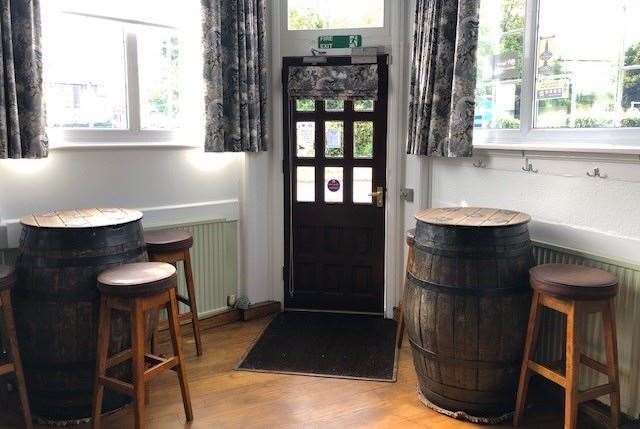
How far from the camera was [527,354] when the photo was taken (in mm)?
2393

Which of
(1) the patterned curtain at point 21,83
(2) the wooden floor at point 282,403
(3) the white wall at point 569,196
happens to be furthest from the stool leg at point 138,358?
(3) the white wall at point 569,196

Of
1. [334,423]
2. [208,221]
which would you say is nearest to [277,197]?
[208,221]

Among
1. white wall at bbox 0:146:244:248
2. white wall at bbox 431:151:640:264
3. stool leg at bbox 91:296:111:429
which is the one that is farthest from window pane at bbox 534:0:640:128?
stool leg at bbox 91:296:111:429

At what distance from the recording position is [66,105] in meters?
3.08

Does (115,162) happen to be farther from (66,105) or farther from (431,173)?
(431,173)

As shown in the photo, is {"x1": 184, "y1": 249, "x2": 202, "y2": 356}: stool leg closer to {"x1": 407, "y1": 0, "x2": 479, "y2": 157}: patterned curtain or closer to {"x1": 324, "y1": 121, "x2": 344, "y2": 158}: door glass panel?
{"x1": 324, "y1": 121, "x2": 344, "y2": 158}: door glass panel

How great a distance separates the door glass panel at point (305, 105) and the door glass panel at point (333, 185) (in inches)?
16.3

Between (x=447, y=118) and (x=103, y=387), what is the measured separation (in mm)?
2224

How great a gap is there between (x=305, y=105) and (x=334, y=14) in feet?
2.07

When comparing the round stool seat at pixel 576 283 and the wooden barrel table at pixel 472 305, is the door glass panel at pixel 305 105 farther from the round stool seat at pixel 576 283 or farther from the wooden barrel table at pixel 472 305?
the round stool seat at pixel 576 283

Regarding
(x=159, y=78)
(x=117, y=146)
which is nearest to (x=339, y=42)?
(x=159, y=78)

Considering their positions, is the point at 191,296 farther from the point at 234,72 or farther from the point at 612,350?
the point at 612,350

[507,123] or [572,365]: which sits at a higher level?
[507,123]

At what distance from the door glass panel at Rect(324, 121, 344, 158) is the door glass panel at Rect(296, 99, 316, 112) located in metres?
0.14
